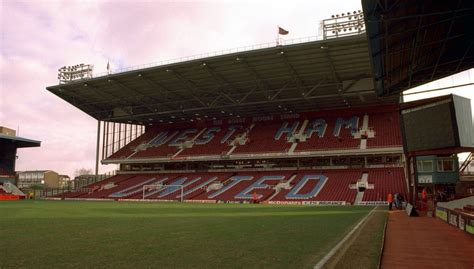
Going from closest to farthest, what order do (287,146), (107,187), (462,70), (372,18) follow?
(372,18) → (462,70) → (287,146) → (107,187)

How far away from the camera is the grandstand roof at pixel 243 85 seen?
3575 centimetres

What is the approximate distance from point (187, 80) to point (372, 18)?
32372mm

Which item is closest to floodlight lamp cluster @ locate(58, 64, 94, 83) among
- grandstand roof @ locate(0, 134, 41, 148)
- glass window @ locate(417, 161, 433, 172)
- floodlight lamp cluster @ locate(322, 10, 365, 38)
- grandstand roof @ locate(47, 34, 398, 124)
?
grandstand roof @ locate(47, 34, 398, 124)

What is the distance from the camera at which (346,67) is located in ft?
122

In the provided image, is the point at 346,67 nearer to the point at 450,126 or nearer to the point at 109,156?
the point at 450,126

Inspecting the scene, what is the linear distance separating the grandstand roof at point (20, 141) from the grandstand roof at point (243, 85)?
39.6 ft

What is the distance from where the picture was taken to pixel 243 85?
4316 cm

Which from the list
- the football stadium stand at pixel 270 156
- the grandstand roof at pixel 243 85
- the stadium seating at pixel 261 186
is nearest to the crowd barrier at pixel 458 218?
the football stadium stand at pixel 270 156

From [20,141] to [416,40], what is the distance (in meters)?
60.8

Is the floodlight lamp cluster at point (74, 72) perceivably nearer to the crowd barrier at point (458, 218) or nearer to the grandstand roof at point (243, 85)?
the grandstand roof at point (243, 85)

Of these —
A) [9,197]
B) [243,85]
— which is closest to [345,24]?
[243,85]

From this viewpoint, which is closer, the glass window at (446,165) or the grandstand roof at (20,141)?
the glass window at (446,165)

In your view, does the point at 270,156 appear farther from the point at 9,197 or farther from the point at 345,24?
the point at 9,197

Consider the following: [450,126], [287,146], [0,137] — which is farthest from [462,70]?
[0,137]
